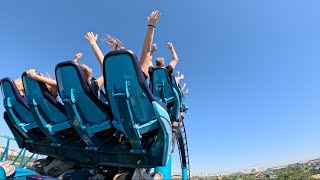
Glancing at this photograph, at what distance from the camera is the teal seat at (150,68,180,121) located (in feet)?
14.0

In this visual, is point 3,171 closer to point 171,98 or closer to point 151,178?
point 151,178

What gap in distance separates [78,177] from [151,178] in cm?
110

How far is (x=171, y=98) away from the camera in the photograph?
15.3 ft

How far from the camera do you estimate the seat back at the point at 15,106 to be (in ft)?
12.9

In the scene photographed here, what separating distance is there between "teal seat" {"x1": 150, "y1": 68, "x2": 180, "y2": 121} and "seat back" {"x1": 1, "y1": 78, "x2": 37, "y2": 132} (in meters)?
1.86

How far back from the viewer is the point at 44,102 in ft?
12.3

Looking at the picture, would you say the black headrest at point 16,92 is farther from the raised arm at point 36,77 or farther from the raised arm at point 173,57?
the raised arm at point 173,57

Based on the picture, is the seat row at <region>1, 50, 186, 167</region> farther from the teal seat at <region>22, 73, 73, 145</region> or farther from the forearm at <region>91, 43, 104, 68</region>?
the forearm at <region>91, 43, 104, 68</region>

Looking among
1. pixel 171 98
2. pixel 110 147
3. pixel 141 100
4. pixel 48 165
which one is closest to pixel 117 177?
pixel 110 147

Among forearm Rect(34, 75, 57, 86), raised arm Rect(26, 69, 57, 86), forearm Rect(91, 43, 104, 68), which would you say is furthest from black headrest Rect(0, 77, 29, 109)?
forearm Rect(91, 43, 104, 68)

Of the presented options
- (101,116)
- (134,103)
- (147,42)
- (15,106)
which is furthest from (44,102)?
(147,42)

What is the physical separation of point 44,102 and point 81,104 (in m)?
0.71

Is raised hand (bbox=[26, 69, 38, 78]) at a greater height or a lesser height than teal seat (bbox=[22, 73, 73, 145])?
greater

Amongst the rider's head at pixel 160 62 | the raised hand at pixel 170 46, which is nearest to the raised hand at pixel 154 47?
the rider's head at pixel 160 62
